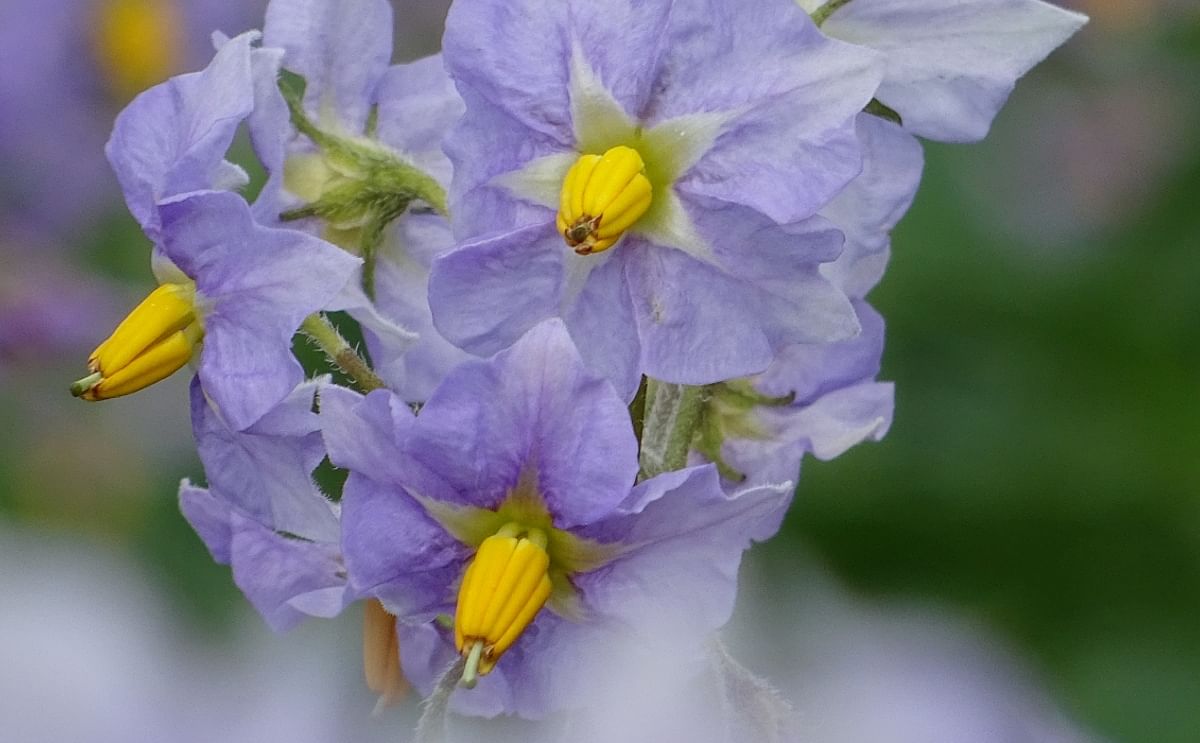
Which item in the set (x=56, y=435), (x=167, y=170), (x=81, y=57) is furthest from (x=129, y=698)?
(x=81, y=57)

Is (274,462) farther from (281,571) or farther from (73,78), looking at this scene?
(73,78)

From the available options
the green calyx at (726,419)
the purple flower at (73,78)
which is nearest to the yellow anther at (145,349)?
the green calyx at (726,419)

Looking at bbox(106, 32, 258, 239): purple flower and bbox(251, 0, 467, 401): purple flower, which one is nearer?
bbox(106, 32, 258, 239): purple flower

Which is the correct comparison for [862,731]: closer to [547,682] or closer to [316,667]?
[316,667]

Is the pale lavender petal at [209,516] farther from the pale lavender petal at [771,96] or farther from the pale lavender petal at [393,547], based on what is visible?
the pale lavender petal at [771,96]

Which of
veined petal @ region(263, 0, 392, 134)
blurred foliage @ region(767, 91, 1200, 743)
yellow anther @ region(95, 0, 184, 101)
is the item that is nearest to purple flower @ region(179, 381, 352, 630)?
veined petal @ region(263, 0, 392, 134)

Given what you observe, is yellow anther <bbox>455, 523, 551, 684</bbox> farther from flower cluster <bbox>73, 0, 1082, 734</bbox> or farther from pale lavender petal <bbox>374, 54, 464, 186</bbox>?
pale lavender petal <bbox>374, 54, 464, 186</bbox>
